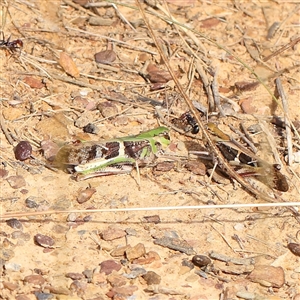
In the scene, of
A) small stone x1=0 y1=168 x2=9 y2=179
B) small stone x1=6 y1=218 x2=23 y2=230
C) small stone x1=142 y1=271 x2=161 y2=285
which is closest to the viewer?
small stone x1=142 y1=271 x2=161 y2=285

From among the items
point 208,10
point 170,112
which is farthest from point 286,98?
point 208,10

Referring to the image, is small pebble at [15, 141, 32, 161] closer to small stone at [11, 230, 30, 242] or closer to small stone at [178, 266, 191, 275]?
small stone at [11, 230, 30, 242]

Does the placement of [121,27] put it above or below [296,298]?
above

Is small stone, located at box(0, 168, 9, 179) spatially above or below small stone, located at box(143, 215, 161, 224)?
above

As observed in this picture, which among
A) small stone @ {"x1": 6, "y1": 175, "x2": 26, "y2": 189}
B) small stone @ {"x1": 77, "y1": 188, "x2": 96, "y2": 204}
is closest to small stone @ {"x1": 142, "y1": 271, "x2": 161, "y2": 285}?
small stone @ {"x1": 77, "y1": 188, "x2": 96, "y2": 204}

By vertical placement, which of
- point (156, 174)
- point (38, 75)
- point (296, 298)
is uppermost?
point (38, 75)

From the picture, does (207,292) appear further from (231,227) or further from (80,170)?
(80,170)
